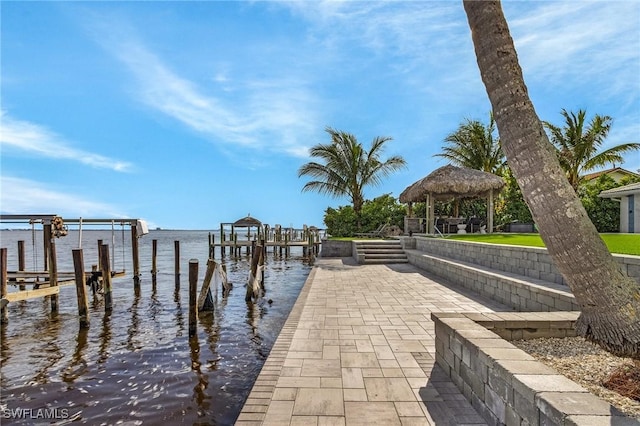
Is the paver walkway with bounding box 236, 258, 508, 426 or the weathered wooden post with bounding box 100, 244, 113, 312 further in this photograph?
the weathered wooden post with bounding box 100, 244, 113, 312

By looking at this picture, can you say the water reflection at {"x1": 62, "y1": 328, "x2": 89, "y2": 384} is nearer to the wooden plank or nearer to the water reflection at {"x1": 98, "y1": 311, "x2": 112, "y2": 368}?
the water reflection at {"x1": 98, "y1": 311, "x2": 112, "y2": 368}

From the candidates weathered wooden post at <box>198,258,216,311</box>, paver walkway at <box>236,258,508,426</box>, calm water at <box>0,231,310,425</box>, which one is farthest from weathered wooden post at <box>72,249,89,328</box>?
paver walkway at <box>236,258,508,426</box>

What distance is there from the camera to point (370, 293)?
26.1ft

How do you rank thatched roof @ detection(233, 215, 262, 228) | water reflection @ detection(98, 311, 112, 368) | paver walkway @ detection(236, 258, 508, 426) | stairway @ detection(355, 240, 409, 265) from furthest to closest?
thatched roof @ detection(233, 215, 262, 228)
stairway @ detection(355, 240, 409, 265)
water reflection @ detection(98, 311, 112, 368)
paver walkway @ detection(236, 258, 508, 426)

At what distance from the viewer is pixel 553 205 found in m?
2.36

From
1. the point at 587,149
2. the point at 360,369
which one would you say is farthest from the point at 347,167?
the point at 360,369

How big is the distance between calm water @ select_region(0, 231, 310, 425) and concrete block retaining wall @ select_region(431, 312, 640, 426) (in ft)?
8.50

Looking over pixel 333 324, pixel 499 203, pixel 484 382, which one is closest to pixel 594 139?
pixel 499 203

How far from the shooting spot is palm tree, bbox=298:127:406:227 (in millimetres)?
21625

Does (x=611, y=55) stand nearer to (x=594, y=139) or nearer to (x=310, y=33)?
(x=310, y=33)

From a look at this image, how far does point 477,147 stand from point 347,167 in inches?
289

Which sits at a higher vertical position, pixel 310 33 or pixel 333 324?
pixel 310 33

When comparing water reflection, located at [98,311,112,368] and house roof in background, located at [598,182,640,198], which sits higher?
house roof in background, located at [598,182,640,198]

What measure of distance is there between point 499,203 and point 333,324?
17.9m
